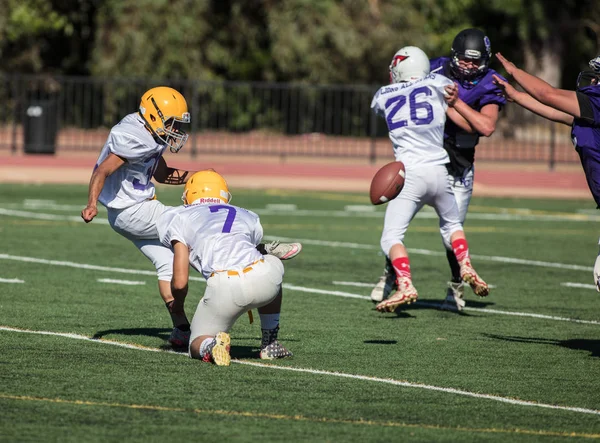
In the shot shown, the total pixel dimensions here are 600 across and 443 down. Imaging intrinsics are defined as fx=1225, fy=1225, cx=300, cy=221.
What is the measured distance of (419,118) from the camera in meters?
9.63

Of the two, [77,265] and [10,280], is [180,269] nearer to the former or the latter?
[10,280]

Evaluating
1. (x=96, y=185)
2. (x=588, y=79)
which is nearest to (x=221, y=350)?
(x=96, y=185)

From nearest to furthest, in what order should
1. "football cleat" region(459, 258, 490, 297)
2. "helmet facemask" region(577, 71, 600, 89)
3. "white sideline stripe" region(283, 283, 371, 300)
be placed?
1. "helmet facemask" region(577, 71, 600, 89)
2. "football cleat" region(459, 258, 490, 297)
3. "white sideline stripe" region(283, 283, 371, 300)

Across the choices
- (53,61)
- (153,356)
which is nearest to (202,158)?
(53,61)

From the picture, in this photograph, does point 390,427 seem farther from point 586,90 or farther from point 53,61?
point 53,61

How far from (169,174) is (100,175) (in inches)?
25.0

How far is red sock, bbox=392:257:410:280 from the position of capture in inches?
362

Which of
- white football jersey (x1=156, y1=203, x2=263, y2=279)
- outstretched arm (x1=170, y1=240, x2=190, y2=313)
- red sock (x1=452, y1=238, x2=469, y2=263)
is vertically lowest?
red sock (x1=452, y1=238, x2=469, y2=263)

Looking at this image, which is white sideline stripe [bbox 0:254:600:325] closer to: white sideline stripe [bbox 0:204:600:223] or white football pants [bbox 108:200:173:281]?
white football pants [bbox 108:200:173:281]

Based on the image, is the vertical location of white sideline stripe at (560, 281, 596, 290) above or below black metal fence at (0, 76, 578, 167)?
below

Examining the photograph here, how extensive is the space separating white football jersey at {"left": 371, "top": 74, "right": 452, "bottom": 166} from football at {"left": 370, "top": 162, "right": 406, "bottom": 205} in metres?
0.57

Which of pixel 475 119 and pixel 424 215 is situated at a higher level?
pixel 475 119

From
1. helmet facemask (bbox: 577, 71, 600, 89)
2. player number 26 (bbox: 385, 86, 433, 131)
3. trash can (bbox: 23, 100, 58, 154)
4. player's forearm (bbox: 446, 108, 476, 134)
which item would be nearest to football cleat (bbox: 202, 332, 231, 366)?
helmet facemask (bbox: 577, 71, 600, 89)

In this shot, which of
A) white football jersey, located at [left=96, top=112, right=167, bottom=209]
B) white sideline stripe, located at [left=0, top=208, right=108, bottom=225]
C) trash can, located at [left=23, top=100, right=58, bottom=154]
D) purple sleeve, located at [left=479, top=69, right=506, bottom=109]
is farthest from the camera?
trash can, located at [left=23, top=100, right=58, bottom=154]
